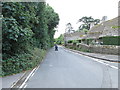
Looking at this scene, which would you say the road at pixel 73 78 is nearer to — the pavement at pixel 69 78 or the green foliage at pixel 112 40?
the pavement at pixel 69 78

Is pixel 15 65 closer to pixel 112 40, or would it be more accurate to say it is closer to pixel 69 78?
pixel 69 78

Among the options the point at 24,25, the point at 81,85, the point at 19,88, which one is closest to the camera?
the point at 19,88

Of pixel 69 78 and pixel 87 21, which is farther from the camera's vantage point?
pixel 87 21

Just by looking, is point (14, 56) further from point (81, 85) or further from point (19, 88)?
point (81, 85)

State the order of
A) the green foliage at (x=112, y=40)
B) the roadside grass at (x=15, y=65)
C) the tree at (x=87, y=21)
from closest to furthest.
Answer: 1. the roadside grass at (x=15, y=65)
2. the green foliage at (x=112, y=40)
3. the tree at (x=87, y=21)

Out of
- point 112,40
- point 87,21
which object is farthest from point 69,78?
point 87,21

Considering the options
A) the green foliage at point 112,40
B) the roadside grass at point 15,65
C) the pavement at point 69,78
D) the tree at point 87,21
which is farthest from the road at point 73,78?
the tree at point 87,21

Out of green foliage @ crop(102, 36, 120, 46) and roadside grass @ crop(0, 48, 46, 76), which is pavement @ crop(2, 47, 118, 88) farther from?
green foliage @ crop(102, 36, 120, 46)

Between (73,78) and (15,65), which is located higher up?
(15,65)

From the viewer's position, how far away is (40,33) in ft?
45.4

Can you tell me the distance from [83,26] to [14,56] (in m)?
68.8


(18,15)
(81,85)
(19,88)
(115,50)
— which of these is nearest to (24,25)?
(18,15)

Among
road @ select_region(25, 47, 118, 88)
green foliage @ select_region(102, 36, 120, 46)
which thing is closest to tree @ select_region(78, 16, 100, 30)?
green foliage @ select_region(102, 36, 120, 46)

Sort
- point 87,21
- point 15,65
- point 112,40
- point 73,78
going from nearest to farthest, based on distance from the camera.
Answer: point 73,78 → point 15,65 → point 112,40 → point 87,21
